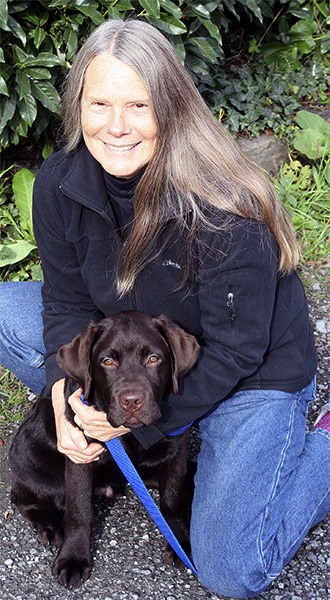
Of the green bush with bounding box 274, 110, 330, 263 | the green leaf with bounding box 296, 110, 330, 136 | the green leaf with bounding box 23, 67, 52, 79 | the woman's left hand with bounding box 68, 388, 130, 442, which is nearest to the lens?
the woman's left hand with bounding box 68, 388, 130, 442

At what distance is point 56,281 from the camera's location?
3.83 metres

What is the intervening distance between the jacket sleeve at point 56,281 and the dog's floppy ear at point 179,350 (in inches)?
21.4

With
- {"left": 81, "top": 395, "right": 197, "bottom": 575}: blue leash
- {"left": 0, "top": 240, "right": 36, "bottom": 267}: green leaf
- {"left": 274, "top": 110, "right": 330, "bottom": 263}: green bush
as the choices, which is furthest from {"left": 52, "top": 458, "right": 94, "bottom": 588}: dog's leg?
{"left": 274, "top": 110, "right": 330, "bottom": 263}: green bush

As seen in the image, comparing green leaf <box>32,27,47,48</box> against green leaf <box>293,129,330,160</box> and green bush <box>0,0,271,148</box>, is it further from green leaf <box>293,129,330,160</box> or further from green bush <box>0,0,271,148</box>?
green leaf <box>293,129,330,160</box>

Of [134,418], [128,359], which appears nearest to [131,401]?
[134,418]

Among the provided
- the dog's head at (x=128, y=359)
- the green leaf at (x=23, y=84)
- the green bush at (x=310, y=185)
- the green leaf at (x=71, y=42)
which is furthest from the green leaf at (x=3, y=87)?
the green bush at (x=310, y=185)

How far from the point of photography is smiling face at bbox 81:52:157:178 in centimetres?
325

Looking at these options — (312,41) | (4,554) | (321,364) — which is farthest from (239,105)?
(4,554)

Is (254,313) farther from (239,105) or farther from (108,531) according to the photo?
(239,105)

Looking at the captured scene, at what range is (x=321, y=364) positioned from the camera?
15.8ft

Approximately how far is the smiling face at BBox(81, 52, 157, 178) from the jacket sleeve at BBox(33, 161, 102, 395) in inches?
12.6

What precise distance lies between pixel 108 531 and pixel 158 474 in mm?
330

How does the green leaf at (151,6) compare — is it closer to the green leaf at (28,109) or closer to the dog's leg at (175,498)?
the green leaf at (28,109)

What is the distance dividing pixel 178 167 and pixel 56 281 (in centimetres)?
79
